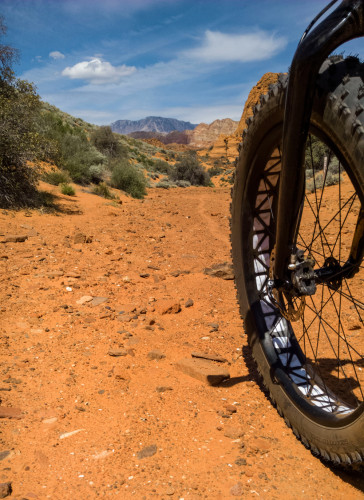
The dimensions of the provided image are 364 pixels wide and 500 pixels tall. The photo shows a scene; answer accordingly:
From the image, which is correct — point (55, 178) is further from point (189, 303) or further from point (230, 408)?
point (230, 408)

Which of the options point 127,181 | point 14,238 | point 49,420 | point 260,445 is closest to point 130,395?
point 49,420

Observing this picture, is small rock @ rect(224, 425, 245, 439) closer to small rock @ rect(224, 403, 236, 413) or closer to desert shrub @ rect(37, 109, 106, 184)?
small rock @ rect(224, 403, 236, 413)

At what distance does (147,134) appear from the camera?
13862 centimetres

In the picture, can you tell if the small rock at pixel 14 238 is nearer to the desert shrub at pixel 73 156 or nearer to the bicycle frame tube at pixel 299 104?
the bicycle frame tube at pixel 299 104

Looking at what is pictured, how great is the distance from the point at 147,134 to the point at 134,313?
141433 mm

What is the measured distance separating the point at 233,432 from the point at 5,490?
1.34 meters

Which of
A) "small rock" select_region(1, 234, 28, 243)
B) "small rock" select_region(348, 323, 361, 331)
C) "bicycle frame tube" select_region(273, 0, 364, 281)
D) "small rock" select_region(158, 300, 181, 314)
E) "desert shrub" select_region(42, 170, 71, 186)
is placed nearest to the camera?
"bicycle frame tube" select_region(273, 0, 364, 281)

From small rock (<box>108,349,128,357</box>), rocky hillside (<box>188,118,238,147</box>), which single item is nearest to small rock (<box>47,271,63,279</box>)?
small rock (<box>108,349,128,357</box>)

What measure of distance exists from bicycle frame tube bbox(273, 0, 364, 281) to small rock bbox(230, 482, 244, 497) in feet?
3.88

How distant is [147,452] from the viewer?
2.31 metres

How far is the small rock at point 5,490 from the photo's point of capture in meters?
1.95

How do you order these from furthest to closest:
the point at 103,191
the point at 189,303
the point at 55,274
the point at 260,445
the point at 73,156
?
1. the point at 73,156
2. the point at 103,191
3. the point at 55,274
4. the point at 189,303
5. the point at 260,445

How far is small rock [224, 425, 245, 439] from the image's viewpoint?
2451 mm

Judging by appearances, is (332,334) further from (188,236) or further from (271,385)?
(188,236)
